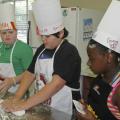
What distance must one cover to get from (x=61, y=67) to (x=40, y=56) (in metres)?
0.24

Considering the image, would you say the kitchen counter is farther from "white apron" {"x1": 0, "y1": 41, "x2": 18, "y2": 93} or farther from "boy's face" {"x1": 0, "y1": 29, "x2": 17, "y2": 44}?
"boy's face" {"x1": 0, "y1": 29, "x2": 17, "y2": 44}

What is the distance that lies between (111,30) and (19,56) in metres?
0.96

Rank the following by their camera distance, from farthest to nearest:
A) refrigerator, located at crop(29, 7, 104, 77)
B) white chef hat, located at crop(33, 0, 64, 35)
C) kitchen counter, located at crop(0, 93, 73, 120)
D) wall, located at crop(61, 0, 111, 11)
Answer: wall, located at crop(61, 0, 111, 11)
refrigerator, located at crop(29, 7, 104, 77)
white chef hat, located at crop(33, 0, 64, 35)
kitchen counter, located at crop(0, 93, 73, 120)

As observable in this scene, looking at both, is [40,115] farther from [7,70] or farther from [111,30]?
[7,70]

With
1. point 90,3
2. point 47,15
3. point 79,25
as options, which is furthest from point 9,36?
point 90,3

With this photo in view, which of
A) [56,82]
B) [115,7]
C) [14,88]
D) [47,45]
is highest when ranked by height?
[115,7]

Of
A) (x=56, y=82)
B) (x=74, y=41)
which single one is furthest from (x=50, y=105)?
(x=74, y=41)

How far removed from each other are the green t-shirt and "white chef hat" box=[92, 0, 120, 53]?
0.83 metres

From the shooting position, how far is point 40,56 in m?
1.68

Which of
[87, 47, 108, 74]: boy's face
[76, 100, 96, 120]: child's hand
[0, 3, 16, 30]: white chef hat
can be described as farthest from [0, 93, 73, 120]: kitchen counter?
[0, 3, 16, 30]: white chef hat

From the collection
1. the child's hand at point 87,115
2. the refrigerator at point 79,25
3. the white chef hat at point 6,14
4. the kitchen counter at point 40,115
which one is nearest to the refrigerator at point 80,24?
the refrigerator at point 79,25

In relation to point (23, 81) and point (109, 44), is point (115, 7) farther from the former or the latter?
point (23, 81)

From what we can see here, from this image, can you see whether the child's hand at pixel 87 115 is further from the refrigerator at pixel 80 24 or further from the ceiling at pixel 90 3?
the ceiling at pixel 90 3

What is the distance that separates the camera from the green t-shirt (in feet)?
6.45
